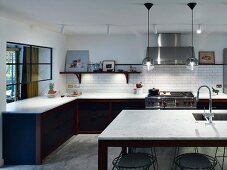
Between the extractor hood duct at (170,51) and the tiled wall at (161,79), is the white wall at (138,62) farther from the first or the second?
the extractor hood duct at (170,51)

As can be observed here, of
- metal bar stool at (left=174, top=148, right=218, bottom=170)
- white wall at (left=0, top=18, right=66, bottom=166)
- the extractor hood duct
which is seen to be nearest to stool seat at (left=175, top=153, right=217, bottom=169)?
metal bar stool at (left=174, top=148, right=218, bottom=170)

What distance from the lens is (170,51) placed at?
680 centimetres

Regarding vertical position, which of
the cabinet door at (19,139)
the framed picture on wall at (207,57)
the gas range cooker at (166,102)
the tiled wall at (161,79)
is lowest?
the cabinet door at (19,139)

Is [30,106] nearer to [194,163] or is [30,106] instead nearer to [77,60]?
[77,60]

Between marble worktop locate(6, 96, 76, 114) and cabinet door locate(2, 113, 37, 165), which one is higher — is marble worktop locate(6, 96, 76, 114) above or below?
above

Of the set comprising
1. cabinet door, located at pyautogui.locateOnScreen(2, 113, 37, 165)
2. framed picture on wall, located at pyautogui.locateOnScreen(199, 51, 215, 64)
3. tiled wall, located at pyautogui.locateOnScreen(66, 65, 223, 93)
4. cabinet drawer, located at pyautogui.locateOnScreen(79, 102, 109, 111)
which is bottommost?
cabinet door, located at pyautogui.locateOnScreen(2, 113, 37, 165)

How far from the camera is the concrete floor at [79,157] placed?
12.0ft

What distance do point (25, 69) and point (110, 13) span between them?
227 cm

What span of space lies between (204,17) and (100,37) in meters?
3.04

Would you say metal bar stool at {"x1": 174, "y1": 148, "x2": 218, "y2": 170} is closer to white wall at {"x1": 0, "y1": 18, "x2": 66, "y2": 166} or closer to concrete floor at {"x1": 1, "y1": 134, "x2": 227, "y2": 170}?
concrete floor at {"x1": 1, "y1": 134, "x2": 227, "y2": 170}

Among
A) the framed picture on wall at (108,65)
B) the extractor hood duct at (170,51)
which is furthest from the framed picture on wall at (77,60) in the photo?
the extractor hood duct at (170,51)

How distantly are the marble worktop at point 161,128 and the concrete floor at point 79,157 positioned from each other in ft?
1.33

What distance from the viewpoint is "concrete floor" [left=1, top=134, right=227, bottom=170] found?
144 inches

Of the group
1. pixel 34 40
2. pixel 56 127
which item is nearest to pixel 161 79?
pixel 56 127
